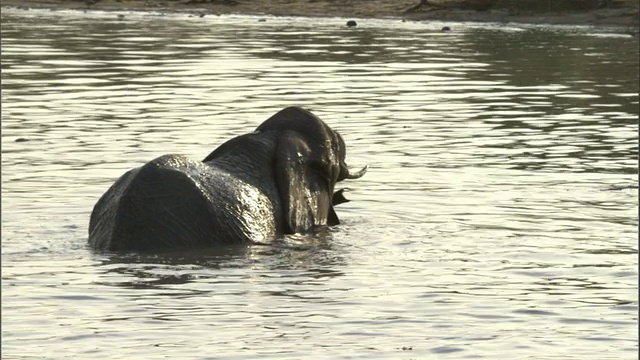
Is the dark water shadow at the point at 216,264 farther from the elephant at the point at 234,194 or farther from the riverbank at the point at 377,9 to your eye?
the riverbank at the point at 377,9

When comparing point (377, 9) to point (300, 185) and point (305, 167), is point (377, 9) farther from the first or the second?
point (300, 185)

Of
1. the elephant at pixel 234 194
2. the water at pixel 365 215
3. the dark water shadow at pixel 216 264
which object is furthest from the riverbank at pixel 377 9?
the dark water shadow at pixel 216 264

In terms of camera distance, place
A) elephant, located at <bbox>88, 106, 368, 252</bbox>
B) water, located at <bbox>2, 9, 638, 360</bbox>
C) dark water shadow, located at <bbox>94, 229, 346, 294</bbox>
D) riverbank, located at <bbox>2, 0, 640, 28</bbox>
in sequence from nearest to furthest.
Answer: water, located at <bbox>2, 9, 638, 360</bbox>, dark water shadow, located at <bbox>94, 229, 346, 294</bbox>, elephant, located at <bbox>88, 106, 368, 252</bbox>, riverbank, located at <bbox>2, 0, 640, 28</bbox>

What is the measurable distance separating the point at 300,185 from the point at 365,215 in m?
0.74

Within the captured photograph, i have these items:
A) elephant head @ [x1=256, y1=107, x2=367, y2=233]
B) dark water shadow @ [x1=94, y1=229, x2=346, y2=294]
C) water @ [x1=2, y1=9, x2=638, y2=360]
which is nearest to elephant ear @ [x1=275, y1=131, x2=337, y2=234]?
elephant head @ [x1=256, y1=107, x2=367, y2=233]

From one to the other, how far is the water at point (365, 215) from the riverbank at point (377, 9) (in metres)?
7.23

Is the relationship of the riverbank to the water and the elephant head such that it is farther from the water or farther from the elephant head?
the elephant head

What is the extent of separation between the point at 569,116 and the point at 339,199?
6769mm

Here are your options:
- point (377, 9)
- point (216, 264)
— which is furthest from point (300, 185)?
point (377, 9)

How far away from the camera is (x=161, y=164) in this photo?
10133 millimetres

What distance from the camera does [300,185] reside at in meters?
11.3

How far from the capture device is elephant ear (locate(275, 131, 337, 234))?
11023 mm

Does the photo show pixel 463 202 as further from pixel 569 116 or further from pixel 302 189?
pixel 569 116

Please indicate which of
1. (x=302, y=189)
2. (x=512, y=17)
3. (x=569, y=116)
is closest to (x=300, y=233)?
(x=302, y=189)
